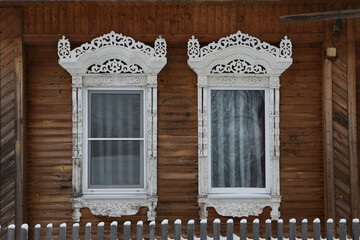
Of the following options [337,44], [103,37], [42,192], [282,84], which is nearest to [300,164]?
[282,84]

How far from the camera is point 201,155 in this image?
20.7 feet

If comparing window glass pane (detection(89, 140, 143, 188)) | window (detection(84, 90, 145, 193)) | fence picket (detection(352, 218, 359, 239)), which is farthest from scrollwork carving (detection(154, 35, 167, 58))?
fence picket (detection(352, 218, 359, 239))

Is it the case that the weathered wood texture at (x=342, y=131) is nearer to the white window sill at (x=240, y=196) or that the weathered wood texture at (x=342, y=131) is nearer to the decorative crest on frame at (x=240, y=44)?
the decorative crest on frame at (x=240, y=44)

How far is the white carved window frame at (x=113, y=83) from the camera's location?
6207 millimetres

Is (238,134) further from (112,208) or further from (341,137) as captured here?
(112,208)

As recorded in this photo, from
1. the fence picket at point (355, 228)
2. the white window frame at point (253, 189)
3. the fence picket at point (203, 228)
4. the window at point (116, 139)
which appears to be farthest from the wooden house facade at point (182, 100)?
the fence picket at point (203, 228)

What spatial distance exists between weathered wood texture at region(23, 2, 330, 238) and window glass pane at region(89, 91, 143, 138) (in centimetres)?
38

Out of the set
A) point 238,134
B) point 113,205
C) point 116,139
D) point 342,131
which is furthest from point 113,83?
point 342,131

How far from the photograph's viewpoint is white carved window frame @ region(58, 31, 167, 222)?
20.4ft

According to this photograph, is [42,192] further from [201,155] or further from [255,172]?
[255,172]

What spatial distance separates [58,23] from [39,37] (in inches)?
14.2

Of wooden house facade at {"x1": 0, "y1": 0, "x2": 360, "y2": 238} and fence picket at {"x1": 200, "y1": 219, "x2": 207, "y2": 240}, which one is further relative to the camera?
wooden house facade at {"x1": 0, "y1": 0, "x2": 360, "y2": 238}

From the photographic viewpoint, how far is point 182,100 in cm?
641

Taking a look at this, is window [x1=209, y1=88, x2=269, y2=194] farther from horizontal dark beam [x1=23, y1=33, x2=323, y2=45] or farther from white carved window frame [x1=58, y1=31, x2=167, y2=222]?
white carved window frame [x1=58, y1=31, x2=167, y2=222]
